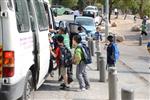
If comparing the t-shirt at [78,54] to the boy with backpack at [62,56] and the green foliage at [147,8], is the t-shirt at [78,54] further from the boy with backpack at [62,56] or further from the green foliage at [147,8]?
the green foliage at [147,8]

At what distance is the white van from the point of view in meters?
7.32

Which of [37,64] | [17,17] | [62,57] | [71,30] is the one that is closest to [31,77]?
[37,64]

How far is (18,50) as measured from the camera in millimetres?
7570

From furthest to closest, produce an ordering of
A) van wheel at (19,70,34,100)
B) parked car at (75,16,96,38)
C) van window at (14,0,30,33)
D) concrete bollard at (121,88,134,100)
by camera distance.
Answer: parked car at (75,16,96,38), van wheel at (19,70,34,100), van window at (14,0,30,33), concrete bollard at (121,88,134,100)

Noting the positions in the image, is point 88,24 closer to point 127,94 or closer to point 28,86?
point 28,86

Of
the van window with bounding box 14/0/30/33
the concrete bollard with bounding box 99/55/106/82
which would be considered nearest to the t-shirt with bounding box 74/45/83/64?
the concrete bollard with bounding box 99/55/106/82

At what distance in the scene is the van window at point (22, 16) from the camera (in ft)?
25.6

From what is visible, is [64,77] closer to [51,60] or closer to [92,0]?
[51,60]

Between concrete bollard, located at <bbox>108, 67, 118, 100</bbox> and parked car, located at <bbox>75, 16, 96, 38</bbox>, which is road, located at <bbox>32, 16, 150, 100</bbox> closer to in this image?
concrete bollard, located at <bbox>108, 67, 118, 100</bbox>

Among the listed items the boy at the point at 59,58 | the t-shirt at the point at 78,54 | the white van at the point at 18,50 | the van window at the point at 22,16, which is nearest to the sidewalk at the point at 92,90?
the boy at the point at 59,58

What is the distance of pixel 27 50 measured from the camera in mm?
8281

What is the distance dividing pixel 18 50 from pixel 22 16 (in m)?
0.82

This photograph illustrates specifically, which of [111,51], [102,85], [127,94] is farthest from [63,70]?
[127,94]

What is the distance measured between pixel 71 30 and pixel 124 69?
752 cm
